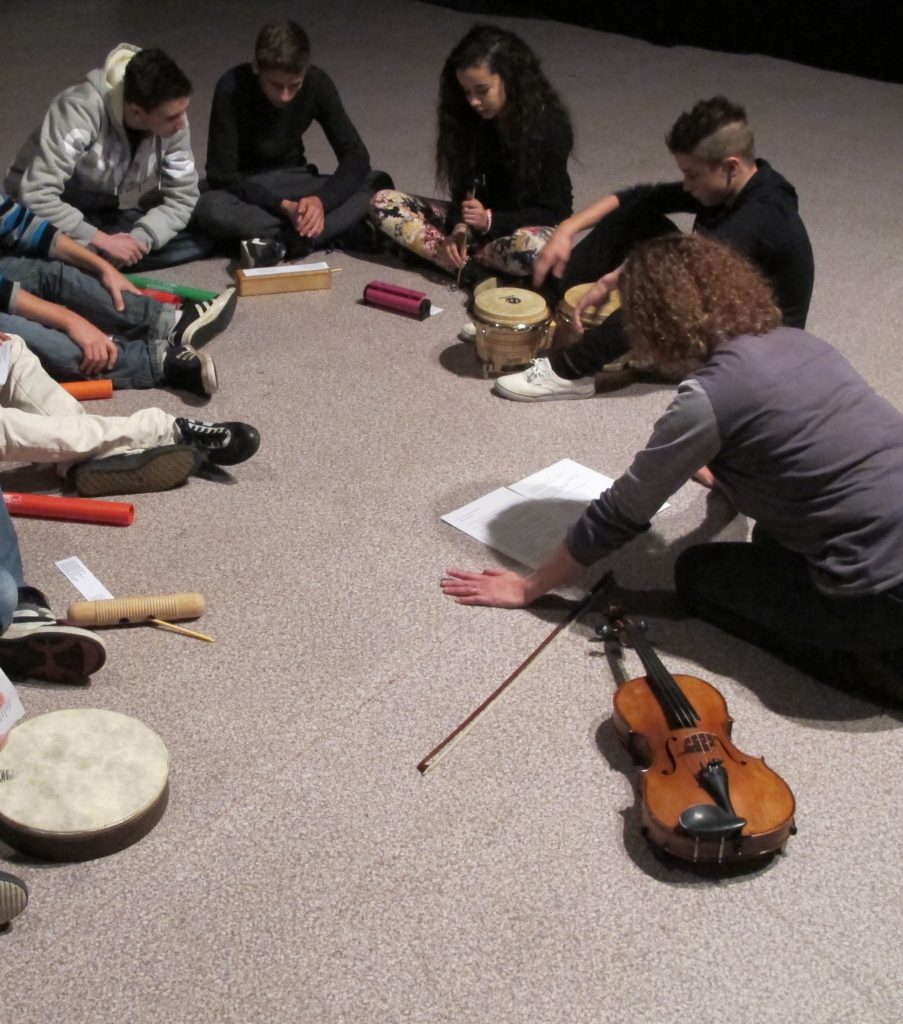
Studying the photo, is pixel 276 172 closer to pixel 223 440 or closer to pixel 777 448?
pixel 223 440

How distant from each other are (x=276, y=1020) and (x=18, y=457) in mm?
1332

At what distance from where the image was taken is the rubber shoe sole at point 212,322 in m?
2.88

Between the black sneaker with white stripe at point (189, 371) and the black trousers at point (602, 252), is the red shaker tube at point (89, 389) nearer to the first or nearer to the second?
the black sneaker with white stripe at point (189, 371)

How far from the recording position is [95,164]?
305cm

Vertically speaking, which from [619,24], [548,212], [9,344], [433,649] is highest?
[619,24]

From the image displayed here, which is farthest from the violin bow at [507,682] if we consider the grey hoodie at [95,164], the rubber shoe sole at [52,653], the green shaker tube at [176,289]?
the grey hoodie at [95,164]

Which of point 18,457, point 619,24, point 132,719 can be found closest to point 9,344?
point 18,457

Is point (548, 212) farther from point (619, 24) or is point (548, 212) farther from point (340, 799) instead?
point (619, 24)

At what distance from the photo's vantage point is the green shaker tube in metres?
3.10

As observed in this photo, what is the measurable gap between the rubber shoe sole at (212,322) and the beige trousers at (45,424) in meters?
0.58

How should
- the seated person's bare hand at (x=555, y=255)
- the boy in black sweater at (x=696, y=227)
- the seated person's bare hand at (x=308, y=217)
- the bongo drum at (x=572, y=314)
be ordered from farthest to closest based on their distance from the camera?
the seated person's bare hand at (x=308, y=217) < the seated person's bare hand at (x=555, y=255) < the bongo drum at (x=572, y=314) < the boy in black sweater at (x=696, y=227)

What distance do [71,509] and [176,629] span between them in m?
0.46

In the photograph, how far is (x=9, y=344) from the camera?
220cm

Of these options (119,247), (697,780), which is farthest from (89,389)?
(697,780)
